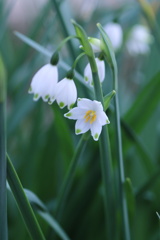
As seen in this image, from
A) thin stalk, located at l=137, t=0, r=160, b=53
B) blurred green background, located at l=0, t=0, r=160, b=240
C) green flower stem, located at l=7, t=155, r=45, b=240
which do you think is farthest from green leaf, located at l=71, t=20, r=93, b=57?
thin stalk, located at l=137, t=0, r=160, b=53

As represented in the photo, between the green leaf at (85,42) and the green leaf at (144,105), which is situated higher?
the green leaf at (85,42)

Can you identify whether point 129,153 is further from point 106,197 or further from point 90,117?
point 90,117

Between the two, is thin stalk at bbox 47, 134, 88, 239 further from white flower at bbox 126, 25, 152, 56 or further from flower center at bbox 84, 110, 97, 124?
white flower at bbox 126, 25, 152, 56

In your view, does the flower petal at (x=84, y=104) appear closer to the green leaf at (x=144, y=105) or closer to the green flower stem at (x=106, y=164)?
the green flower stem at (x=106, y=164)

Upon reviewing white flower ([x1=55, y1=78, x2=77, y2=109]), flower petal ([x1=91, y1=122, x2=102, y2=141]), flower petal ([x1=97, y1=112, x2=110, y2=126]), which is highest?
white flower ([x1=55, y1=78, x2=77, y2=109])

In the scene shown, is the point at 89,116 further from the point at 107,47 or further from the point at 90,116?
the point at 107,47

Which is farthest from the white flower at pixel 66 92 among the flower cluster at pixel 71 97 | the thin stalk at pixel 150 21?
the thin stalk at pixel 150 21

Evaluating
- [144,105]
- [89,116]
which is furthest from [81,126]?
[144,105]
